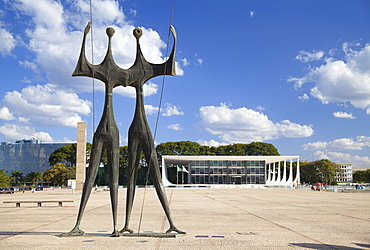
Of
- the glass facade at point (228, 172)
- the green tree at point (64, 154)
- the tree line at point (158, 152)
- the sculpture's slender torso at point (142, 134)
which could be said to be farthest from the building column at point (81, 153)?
the sculpture's slender torso at point (142, 134)

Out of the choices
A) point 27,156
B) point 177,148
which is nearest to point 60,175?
point 177,148

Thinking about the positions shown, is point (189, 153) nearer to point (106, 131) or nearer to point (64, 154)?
point (64, 154)

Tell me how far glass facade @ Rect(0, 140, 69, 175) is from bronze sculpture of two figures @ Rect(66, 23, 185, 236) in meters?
151

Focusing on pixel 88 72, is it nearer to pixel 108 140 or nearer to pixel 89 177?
pixel 108 140

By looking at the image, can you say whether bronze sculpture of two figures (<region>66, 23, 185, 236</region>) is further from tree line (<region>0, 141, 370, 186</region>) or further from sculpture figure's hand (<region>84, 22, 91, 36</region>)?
tree line (<region>0, 141, 370, 186</region>)

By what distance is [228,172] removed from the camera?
7744 centimetres

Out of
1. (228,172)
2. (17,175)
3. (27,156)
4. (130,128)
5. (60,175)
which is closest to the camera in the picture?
(130,128)

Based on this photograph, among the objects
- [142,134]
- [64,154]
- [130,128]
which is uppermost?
[64,154]

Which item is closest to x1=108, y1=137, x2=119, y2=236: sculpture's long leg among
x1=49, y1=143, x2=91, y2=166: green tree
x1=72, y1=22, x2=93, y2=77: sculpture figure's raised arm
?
x1=72, y1=22, x2=93, y2=77: sculpture figure's raised arm

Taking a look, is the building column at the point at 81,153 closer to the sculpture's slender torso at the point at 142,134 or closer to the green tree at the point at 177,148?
the green tree at the point at 177,148

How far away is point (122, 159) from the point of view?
85.1 meters

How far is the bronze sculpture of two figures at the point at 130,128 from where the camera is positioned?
30.9 feet

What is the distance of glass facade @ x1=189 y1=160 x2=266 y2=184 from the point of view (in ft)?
253

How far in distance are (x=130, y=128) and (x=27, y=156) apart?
158564 millimetres
